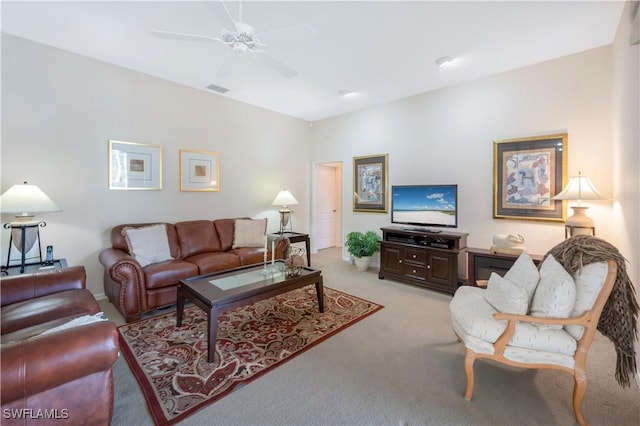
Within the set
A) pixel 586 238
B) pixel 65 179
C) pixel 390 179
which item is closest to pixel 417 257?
pixel 390 179

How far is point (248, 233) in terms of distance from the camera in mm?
4391

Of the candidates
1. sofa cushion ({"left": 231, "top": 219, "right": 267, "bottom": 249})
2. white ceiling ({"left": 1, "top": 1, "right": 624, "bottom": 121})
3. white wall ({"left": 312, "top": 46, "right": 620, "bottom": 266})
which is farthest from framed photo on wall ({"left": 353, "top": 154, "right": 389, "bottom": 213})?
sofa cushion ({"left": 231, "top": 219, "right": 267, "bottom": 249})

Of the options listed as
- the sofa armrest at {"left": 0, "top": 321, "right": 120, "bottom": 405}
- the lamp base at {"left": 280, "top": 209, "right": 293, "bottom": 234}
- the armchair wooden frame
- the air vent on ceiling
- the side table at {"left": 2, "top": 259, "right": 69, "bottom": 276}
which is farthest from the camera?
the lamp base at {"left": 280, "top": 209, "right": 293, "bottom": 234}

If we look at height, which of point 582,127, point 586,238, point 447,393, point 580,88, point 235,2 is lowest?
point 447,393

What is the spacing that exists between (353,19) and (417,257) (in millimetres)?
3055

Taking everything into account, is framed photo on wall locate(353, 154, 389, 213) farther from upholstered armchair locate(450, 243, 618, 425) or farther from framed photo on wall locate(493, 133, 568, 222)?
upholstered armchair locate(450, 243, 618, 425)

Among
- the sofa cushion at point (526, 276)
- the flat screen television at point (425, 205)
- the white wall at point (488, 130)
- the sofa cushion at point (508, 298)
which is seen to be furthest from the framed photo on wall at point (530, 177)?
the sofa cushion at point (508, 298)

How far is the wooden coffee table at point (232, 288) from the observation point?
2197 millimetres

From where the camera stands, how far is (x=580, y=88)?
315cm

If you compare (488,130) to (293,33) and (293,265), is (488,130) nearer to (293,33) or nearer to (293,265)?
(293,33)

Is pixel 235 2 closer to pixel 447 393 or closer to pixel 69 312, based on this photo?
pixel 69 312

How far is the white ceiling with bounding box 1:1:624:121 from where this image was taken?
244 cm

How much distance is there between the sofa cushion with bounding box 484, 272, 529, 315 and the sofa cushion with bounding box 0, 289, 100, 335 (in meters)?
2.88

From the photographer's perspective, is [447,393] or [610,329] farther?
[447,393]
